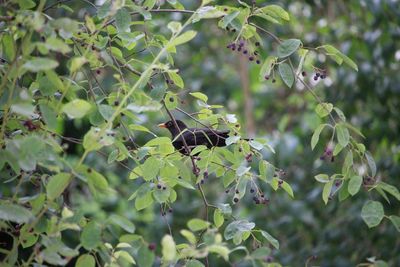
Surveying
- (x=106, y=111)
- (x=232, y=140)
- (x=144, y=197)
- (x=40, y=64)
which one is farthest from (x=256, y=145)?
(x=40, y=64)

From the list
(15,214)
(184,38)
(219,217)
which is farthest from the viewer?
(219,217)

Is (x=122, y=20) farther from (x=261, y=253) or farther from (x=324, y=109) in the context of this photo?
(x=261, y=253)

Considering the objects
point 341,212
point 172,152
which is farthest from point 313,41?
point 172,152

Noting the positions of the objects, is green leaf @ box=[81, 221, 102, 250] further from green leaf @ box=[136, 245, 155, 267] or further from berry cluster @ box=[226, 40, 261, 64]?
berry cluster @ box=[226, 40, 261, 64]

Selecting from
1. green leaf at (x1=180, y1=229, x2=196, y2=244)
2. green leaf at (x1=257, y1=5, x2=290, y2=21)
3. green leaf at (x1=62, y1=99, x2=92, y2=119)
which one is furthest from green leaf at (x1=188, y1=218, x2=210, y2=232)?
green leaf at (x1=257, y1=5, x2=290, y2=21)

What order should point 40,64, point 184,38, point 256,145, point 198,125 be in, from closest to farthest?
1. point 40,64
2. point 184,38
3. point 256,145
4. point 198,125

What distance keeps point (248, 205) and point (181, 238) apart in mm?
722

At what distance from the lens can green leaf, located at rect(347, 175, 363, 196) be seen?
8.75 feet

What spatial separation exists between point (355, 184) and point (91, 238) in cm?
103

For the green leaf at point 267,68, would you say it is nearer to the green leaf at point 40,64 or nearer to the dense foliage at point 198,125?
the dense foliage at point 198,125

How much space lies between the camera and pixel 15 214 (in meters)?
2.20

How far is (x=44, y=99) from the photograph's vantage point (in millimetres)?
2568

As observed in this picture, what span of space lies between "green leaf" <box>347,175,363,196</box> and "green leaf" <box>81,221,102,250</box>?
0.98 metres

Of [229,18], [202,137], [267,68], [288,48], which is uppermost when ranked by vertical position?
[229,18]
